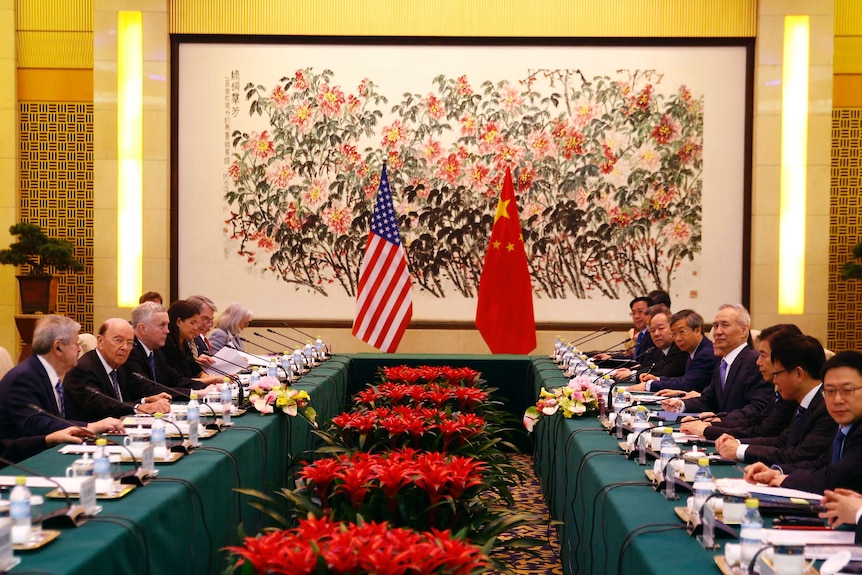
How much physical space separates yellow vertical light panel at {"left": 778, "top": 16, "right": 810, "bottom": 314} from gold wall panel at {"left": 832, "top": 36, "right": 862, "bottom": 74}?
70cm

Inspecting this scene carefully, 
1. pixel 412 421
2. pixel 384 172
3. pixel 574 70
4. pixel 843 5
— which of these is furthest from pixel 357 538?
pixel 843 5

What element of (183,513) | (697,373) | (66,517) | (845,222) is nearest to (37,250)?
(697,373)

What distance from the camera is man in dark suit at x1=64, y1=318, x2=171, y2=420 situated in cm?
461

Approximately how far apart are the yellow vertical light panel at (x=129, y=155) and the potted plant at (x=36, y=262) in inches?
18.0

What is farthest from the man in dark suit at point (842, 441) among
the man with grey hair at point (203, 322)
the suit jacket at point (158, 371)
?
the man with grey hair at point (203, 322)

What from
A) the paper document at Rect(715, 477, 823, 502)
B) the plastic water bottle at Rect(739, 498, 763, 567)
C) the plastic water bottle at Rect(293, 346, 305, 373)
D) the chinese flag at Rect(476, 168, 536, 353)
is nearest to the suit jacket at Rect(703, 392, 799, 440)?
the paper document at Rect(715, 477, 823, 502)

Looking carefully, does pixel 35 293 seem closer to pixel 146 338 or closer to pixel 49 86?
pixel 49 86

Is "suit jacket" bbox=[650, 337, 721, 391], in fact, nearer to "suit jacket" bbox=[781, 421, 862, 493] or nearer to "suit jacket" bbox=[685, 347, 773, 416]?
"suit jacket" bbox=[685, 347, 773, 416]

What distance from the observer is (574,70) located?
9.75 m

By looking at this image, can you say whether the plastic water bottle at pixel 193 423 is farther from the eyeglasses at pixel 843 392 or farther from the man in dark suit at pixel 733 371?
the man in dark suit at pixel 733 371

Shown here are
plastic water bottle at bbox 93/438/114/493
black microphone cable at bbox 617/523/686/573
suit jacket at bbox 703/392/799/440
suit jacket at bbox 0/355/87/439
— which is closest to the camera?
black microphone cable at bbox 617/523/686/573

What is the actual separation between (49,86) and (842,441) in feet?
29.1

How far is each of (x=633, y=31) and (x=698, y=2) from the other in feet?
2.23

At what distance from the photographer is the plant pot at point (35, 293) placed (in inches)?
369
